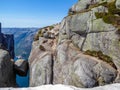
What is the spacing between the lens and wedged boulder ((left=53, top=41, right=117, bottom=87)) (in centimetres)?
3206

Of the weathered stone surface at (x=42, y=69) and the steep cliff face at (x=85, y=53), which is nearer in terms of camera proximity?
the steep cliff face at (x=85, y=53)

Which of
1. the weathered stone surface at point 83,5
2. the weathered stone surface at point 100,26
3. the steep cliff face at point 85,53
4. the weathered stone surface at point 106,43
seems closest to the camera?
the steep cliff face at point 85,53

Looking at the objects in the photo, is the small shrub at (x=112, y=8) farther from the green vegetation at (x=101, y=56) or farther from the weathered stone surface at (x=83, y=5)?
the green vegetation at (x=101, y=56)

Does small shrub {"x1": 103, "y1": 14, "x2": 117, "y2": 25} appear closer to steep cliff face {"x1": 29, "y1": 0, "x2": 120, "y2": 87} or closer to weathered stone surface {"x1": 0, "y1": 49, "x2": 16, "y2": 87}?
steep cliff face {"x1": 29, "y1": 0, "x2": 120, "y2": 87}

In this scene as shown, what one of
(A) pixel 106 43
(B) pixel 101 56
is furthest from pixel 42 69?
(A) pixel 106 43

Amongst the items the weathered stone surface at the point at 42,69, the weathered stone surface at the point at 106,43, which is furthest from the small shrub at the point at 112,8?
the weathered stone surface at the point at 42,69

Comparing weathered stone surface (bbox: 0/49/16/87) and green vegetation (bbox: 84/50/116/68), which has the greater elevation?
green vegetation (bbox: 84/50/116/68)

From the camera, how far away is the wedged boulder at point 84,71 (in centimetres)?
3206

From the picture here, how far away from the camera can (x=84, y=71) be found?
3259cm

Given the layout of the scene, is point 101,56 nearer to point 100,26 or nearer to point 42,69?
point 100,26

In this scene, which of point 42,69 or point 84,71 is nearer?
point 84,71

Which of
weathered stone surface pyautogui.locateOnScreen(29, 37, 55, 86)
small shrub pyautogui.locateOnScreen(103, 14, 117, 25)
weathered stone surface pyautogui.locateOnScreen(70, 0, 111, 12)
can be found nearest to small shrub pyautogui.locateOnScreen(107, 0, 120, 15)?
small shrub pyautogui.locateOnScreen(103, 14, 117, 25)

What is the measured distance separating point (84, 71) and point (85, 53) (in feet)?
16.6

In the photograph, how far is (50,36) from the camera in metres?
52.8
